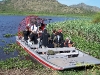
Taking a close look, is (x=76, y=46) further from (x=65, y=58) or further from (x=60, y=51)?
(x=65, y=58)

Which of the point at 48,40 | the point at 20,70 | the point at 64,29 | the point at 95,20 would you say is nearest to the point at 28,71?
the point at 20,70

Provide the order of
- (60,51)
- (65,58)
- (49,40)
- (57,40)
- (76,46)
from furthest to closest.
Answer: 1. (76,46)
2. (49,40)
3. (57,40)
4. (60,51)
5. (65,58)

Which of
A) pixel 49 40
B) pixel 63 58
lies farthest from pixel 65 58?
pixel 49 40

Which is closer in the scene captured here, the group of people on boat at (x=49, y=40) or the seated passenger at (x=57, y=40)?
the group of people on boat at (x=49, y=40)

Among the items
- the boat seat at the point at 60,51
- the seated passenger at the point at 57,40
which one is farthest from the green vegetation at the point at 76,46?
the seated passenger at the point at 57,40

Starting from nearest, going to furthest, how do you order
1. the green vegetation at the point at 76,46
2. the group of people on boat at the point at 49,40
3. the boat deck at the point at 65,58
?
the green vegetation at the point at 76,46 → the boat deck at the point at 65,58 → the group of people on boat at the point at 49,40

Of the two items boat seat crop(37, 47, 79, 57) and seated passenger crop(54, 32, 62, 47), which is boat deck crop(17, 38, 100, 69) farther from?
seated passenger crop(54, 32, 62, 47)

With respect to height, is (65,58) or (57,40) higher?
(57,40)

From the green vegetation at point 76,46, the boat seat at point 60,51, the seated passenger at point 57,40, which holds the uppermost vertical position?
the seated passenger at point 57,40

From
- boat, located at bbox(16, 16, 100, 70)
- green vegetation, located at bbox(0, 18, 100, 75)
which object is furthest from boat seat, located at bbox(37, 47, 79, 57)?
green vegetation, located at bbox(0, 18, 100, 75)

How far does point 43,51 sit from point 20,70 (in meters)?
3.06

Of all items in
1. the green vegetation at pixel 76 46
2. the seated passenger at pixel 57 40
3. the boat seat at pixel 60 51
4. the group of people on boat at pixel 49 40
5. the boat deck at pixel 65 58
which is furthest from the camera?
the seated passenger at pixel 57 40

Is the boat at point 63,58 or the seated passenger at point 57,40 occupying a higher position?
the seated passenger at point 57,40

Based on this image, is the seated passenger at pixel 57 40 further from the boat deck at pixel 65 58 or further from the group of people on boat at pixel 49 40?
the boat deck at pixel 65 58
